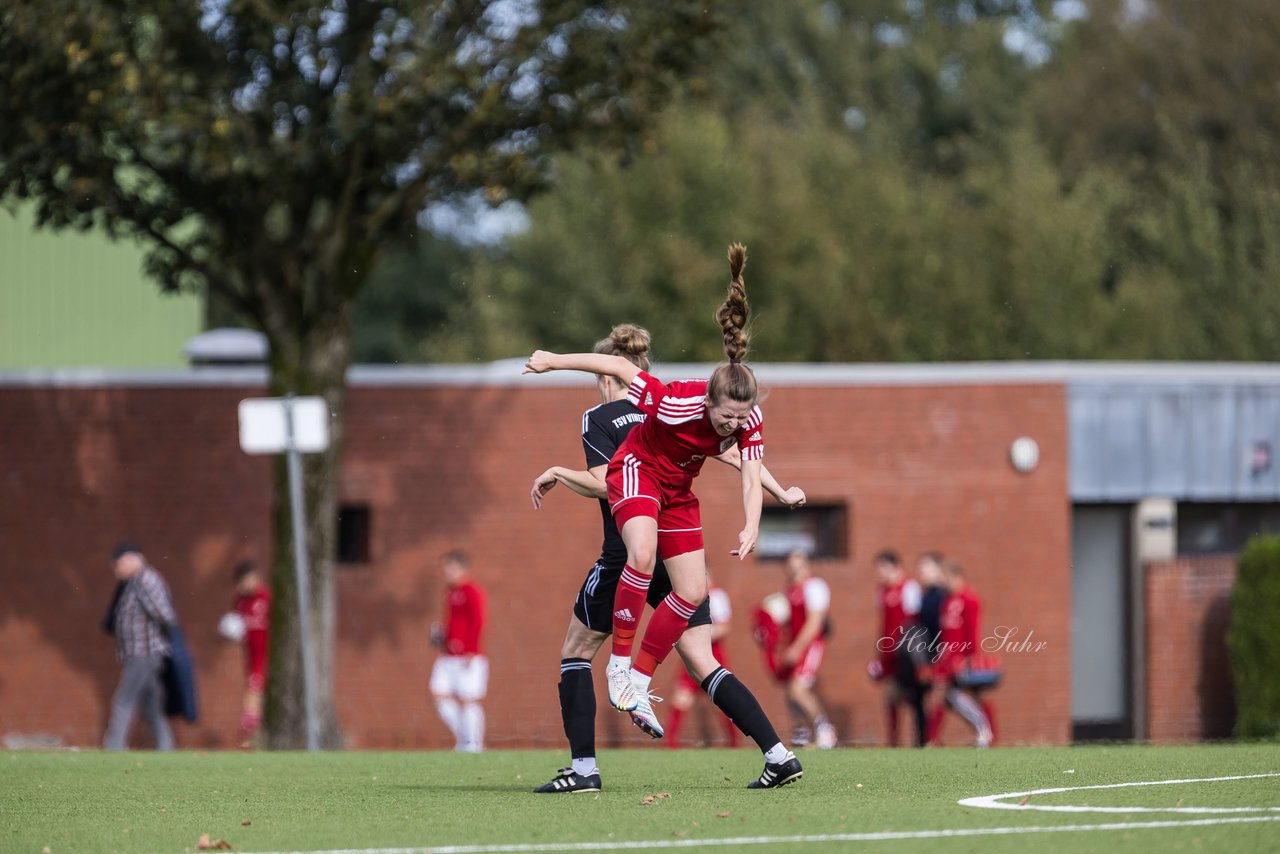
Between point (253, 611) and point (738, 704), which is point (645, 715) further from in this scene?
point (253, 611)

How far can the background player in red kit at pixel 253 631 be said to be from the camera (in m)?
18.4

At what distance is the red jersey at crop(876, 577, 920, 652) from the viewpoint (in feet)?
57.4

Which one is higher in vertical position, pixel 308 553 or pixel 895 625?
pixel 308 553

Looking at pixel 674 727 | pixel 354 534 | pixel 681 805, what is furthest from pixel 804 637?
pixel 681 805

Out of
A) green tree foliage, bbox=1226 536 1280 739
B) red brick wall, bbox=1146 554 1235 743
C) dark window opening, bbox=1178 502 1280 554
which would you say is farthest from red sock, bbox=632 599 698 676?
dark window opening, bbox=1178 502 1280 554

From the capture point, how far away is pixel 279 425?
15.0 meters

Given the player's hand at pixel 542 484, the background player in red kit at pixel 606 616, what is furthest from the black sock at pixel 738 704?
the player's hand at pixel 542 484

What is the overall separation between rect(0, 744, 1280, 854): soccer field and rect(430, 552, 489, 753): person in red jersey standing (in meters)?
6.23

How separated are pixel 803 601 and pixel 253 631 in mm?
5569

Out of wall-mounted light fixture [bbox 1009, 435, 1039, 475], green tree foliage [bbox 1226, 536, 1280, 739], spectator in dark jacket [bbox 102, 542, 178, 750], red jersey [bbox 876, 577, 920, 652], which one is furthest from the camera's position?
wall-mounted light fixture [bbox 1009, 435, 1039, 475]

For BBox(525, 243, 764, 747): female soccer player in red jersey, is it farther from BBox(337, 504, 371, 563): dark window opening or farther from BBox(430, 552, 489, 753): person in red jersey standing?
BBox(337, 504, 371, 563): dark window opening

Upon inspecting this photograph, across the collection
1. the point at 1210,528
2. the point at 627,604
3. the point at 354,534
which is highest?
the point at 1210,528

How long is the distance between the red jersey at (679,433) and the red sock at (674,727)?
10714 mm

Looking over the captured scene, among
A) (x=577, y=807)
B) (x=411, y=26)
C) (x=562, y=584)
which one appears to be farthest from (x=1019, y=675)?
(x=577, y=807)
